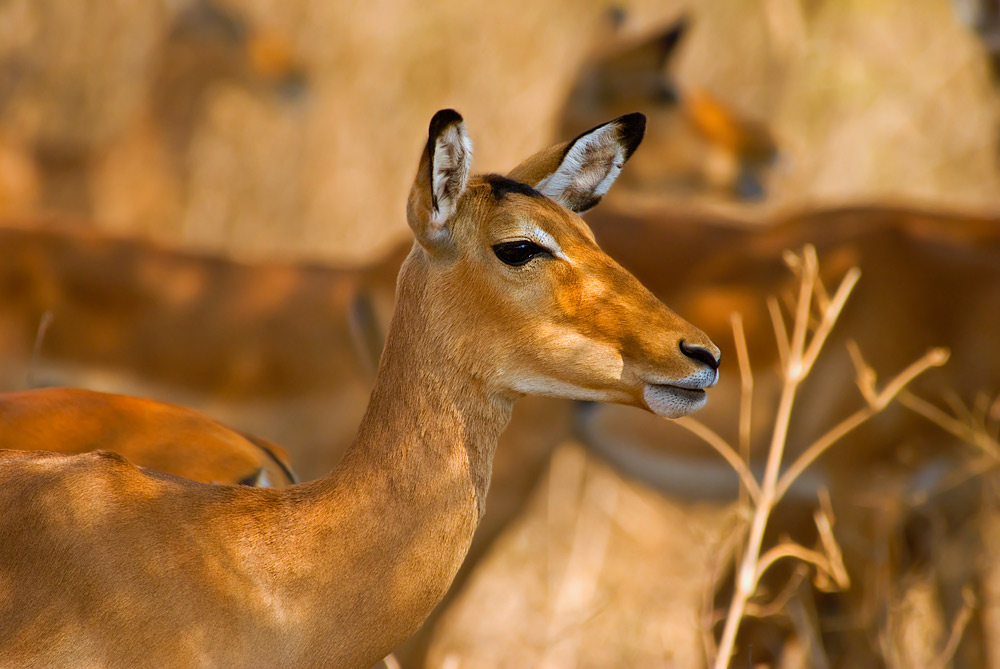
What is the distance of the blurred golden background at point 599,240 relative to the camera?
539 cm

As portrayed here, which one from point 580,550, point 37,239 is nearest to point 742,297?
point 580,550

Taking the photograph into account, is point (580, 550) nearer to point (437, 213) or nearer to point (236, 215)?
point (236, 215)

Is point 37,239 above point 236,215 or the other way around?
above

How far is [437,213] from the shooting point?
7.79 feet

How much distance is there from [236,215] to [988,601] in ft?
22.4

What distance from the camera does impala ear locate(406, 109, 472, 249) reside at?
228cm

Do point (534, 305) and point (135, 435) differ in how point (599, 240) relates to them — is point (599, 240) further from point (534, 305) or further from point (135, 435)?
point (534, 305)

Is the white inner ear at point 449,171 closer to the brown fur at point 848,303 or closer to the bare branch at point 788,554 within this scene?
the bare branch at point 788,554

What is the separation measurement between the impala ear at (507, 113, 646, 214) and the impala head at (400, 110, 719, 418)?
0.21 m

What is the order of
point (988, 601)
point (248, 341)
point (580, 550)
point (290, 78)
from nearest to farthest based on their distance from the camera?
point (988, 601) → point (248, 341) → point (580, 550) → point (290, 78)

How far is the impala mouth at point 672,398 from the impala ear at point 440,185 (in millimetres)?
512

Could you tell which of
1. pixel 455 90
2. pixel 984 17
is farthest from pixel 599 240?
pixel 455 90

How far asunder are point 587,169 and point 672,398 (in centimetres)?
66

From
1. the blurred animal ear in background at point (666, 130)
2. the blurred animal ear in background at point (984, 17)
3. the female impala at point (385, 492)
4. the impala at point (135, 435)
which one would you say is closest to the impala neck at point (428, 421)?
the female impala at point (385, 492)
